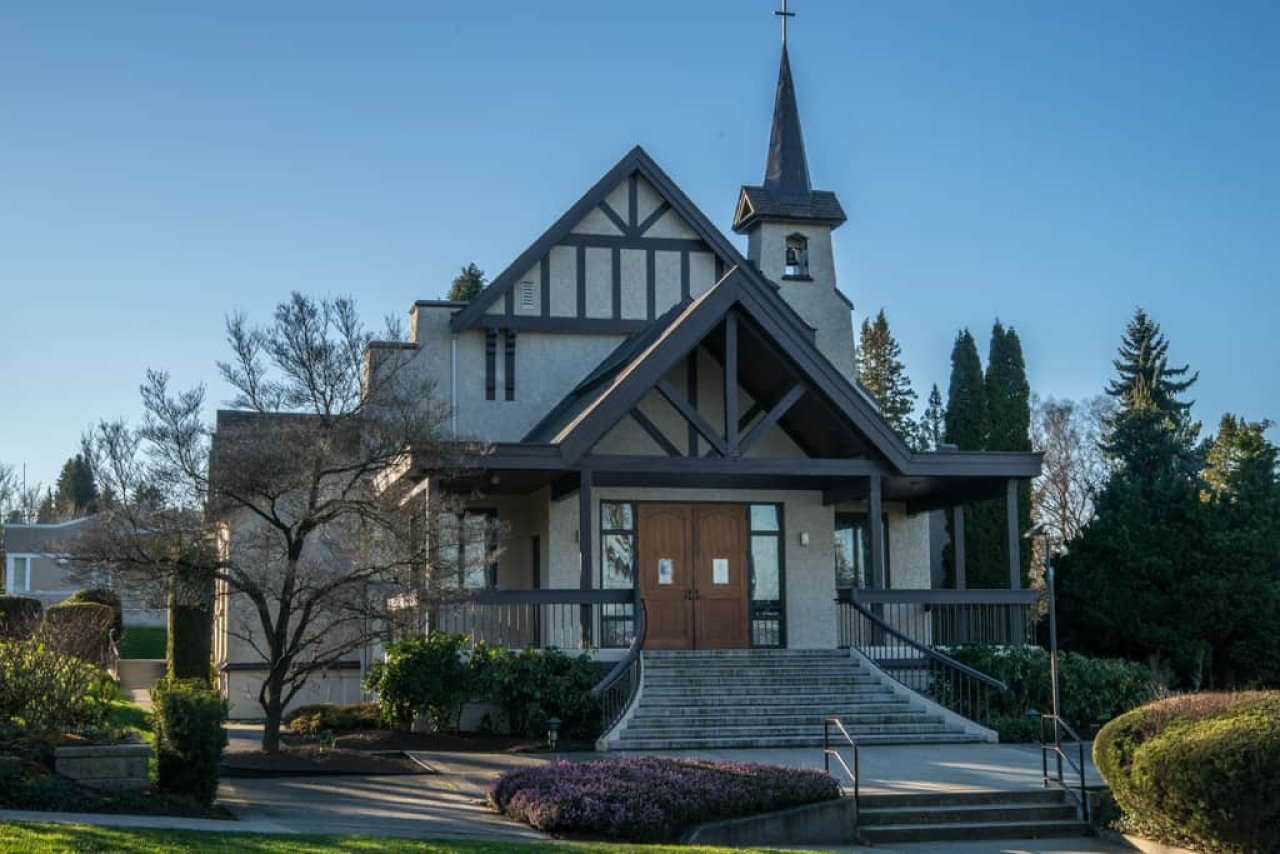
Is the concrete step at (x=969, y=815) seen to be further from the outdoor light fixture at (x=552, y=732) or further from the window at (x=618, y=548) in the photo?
the window at (x=618, y=548)

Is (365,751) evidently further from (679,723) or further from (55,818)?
(55,818)

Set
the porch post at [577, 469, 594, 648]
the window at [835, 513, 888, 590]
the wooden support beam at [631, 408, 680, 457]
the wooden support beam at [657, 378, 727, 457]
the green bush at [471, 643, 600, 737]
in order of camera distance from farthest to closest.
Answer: the window at [835, 513, 888, 590]
the wooden support beam at [631, 408, 680, 457]
the wooden support beam at [657, 378, 727, 457]
the porch post at [577, 469, 594, 648]
the green bush at [471, 643, 600, 737]

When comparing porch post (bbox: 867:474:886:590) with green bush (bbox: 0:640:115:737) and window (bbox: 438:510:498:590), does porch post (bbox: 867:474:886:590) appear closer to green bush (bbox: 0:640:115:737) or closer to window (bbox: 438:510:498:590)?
window (bbox: 438:510:498:590)

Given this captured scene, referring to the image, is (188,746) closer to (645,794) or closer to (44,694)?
(44,694)

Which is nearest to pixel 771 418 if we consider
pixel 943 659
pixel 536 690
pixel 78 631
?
pixel 943 659

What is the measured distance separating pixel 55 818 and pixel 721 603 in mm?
14514

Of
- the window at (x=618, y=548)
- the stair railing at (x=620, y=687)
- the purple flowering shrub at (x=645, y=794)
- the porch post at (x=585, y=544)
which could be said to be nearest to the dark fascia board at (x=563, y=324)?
the window at (x=618, y=548)

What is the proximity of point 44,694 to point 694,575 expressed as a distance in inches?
481

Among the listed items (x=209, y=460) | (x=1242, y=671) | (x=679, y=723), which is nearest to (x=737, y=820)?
(x=679, y=723)

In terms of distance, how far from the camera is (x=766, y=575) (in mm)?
24922

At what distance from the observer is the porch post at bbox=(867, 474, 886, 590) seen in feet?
75.6

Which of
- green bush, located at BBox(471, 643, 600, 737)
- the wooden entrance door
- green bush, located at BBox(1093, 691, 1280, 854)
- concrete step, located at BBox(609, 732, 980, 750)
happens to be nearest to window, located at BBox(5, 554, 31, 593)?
the wooden entrance door

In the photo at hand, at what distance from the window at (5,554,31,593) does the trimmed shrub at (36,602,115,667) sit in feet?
69.8

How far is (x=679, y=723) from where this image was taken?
770 inches
